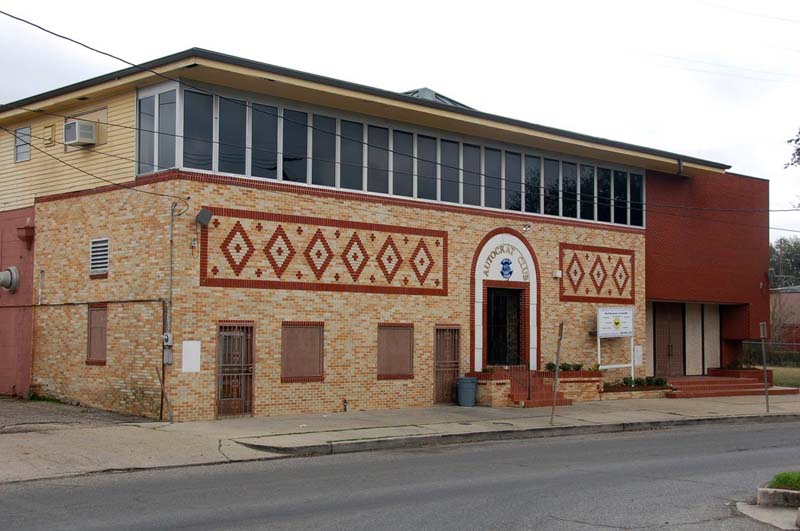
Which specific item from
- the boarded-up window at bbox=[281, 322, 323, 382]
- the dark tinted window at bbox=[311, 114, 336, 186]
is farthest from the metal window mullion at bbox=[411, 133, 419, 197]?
the boarded-up window at bbox=[281, 322, 323, 382]

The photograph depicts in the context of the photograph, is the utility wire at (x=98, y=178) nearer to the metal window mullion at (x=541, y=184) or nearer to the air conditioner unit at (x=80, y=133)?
the air conditioner unit at (x=80, y=133)

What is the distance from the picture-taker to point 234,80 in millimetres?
20375

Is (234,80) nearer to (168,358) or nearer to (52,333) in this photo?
(168,358)

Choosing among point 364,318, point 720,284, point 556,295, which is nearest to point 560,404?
point 556,295

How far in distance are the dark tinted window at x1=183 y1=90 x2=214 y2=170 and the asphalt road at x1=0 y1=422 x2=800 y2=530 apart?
7.75 meters

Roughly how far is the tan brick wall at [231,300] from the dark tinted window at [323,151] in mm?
534

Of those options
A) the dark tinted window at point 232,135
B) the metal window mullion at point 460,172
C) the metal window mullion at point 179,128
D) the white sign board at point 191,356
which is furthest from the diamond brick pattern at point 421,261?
the metal window mullion at point 179,128

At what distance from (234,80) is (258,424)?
7372 mm

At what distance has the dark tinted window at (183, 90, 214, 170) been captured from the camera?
20344 millimetres

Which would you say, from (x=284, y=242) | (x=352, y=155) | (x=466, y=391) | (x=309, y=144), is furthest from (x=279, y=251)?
(x=466, y=391)

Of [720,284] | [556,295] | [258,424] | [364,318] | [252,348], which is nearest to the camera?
[258,424]

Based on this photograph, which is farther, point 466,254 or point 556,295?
point 556,295

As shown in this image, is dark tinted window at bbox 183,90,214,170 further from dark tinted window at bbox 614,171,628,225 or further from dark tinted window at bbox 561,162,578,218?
dark tinted window at bbox 614,171,628,225

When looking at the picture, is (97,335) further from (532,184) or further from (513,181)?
(532,184)
